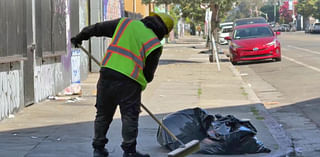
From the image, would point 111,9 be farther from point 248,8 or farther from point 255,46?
point 248,8

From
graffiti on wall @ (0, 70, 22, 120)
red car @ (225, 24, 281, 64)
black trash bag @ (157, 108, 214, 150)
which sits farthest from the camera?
red car @ (225, 24, 281, 64)

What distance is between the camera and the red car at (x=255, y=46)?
2475 cm

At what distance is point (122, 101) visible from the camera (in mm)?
6461

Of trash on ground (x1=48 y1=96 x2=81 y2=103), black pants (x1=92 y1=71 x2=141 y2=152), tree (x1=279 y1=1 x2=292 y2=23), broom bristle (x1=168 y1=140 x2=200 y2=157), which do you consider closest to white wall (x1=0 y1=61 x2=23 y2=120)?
trash on ground (x1=48 y1=96 x2=81 y2=103)

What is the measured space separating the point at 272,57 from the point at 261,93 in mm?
10021

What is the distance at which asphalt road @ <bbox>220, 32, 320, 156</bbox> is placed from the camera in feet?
29.8

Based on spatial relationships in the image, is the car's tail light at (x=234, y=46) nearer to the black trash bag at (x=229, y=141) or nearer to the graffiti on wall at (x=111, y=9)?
the graffiti on wall at (x=111, y=9)

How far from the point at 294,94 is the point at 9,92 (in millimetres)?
6909

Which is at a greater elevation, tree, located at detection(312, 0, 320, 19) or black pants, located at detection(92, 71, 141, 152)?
tree, located at detection(312, 0, 320, 19)

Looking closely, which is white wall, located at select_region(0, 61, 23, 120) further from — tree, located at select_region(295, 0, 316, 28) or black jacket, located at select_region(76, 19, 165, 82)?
tree, located at select_region(295, 0, 316, 28)

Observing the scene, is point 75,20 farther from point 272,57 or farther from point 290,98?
point 272,57

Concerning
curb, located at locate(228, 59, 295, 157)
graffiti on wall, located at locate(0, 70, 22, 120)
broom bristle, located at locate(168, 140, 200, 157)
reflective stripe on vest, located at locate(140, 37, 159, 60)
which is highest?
reflective stripe on vest, located at locate(140, 37, 159, 60)

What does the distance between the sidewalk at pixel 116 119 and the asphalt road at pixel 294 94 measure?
0.29m

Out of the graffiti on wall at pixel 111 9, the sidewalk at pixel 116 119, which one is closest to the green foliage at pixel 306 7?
the graffiti on wall at pixel 111 9
